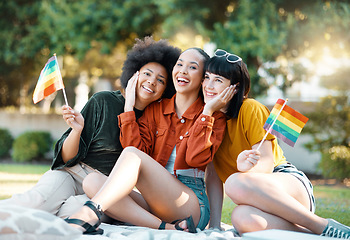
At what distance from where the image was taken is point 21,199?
3252 mm

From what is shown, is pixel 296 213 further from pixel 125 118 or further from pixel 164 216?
pixel 125 118

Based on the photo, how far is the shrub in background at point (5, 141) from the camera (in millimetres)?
13688

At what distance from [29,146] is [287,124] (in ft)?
36.9

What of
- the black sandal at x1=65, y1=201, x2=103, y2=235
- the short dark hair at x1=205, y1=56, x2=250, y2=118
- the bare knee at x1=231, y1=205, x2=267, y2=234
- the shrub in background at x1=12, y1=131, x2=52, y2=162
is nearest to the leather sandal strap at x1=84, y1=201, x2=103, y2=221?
the black sandal at x1=65, y1=201, x2=103, y2=235

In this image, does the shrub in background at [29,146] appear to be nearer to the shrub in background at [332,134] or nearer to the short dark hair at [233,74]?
the shrub in background at [332,134]

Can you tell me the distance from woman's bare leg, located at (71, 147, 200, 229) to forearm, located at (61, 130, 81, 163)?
0.56m

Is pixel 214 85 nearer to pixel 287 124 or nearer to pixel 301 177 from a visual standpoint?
pixel 287 124

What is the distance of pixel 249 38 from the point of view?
921 cm

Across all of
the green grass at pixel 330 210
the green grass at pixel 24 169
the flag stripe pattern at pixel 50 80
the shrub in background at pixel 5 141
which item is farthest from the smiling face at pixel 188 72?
the shrub in background at pixel 5 141

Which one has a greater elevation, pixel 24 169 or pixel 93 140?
pixel 93 140

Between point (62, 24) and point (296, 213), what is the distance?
10.2 meters

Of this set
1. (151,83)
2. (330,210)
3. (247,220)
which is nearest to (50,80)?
(151,83)

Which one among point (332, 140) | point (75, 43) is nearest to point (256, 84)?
point (332, 140)

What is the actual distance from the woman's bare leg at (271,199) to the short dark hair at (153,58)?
1154mm
